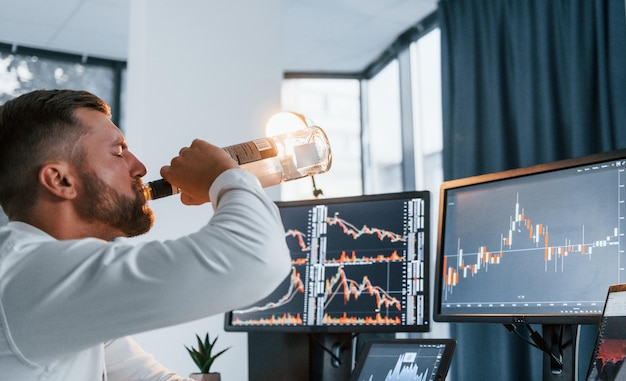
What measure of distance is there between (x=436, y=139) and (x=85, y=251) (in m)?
3.21

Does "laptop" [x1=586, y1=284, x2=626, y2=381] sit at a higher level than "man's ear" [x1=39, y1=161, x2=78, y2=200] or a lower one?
lower

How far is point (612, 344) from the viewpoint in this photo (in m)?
1.07

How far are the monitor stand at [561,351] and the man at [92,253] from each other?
792mm

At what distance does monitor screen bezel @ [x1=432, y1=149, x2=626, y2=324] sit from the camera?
133cm

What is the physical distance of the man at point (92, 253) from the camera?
0.77 m

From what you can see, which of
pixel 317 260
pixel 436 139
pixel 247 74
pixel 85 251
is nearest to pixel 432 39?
pixel 436 139

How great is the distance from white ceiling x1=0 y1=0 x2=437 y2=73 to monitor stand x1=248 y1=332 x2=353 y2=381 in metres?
2.15

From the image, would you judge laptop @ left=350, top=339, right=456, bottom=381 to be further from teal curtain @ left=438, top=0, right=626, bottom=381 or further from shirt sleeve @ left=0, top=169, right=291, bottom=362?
teal curtain @ left=438, top=0, right=626, bottom=381

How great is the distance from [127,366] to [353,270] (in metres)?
0.63

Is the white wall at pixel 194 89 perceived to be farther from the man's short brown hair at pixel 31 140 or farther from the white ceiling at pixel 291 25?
the man's short brown hair at pixel 31 140

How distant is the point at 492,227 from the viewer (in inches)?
60.2

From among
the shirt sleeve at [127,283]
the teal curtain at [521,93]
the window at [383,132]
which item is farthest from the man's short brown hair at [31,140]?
the window at [383,132]

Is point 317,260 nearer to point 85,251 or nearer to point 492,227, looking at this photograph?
point 492,227

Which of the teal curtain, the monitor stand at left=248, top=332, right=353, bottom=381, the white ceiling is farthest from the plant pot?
the white ceiling
